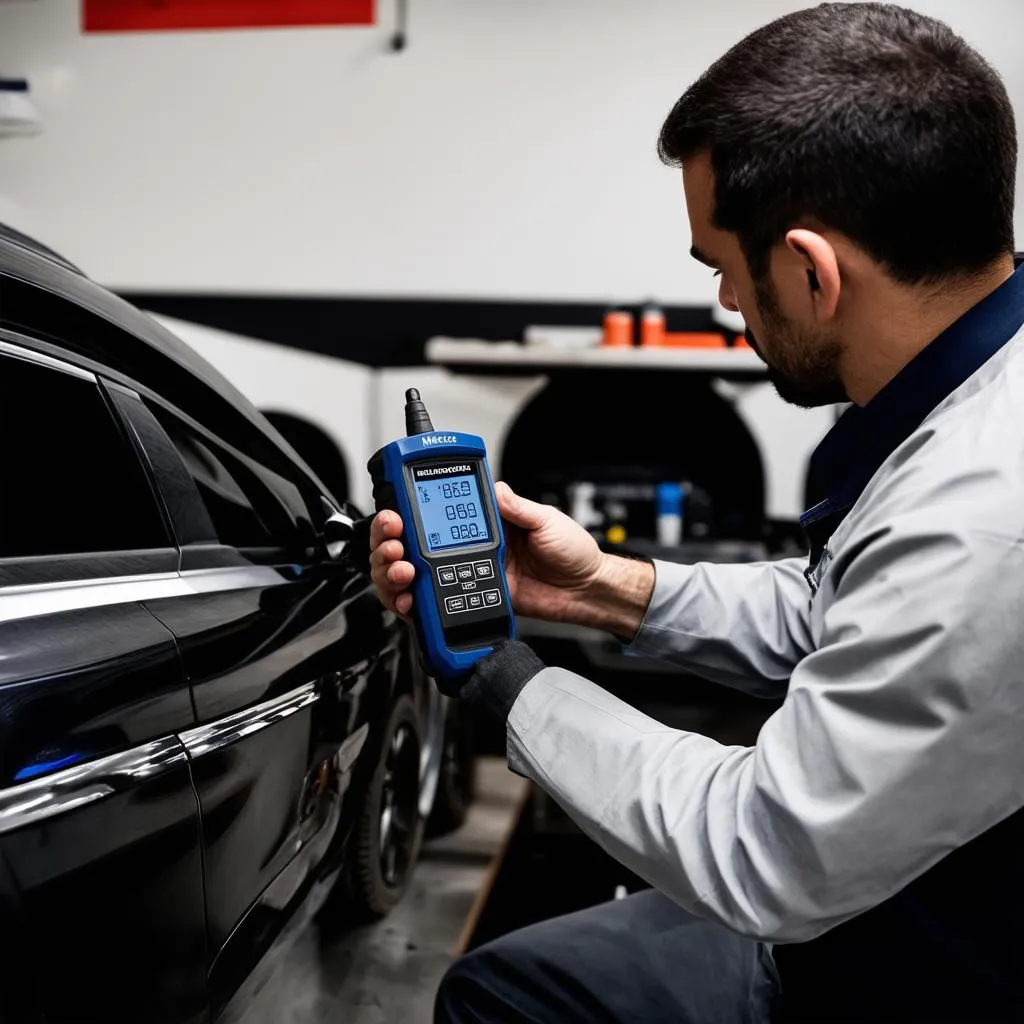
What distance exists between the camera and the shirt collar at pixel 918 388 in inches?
25.8

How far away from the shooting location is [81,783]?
56cm

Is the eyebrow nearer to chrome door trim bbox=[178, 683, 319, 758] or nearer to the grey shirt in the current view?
the grey shirt

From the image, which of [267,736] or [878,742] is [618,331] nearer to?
[267,736]

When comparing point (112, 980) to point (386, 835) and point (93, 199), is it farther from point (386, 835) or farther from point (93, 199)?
point (93, 199)

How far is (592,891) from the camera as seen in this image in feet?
4.66

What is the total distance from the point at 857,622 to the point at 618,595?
Result: 0.41 metres

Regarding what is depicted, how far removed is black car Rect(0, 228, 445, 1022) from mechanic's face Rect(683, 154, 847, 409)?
46cm

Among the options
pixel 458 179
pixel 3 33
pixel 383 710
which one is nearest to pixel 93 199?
pixel 3 33

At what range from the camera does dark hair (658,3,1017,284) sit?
2.00 feet

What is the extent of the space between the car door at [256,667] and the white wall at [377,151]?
1.51 m

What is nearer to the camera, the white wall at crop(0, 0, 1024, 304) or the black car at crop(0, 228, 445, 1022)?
the black car at crop(0, 228, 445, 1022)

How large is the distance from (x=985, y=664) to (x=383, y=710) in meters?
0.68

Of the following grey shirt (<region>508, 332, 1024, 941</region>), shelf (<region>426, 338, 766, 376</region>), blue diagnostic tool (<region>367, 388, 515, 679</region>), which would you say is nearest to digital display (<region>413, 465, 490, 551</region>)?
blue diagnostic tool (<region>367, 388, 515, 679</region>)

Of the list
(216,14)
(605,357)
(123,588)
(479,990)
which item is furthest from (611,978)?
(216,14)
